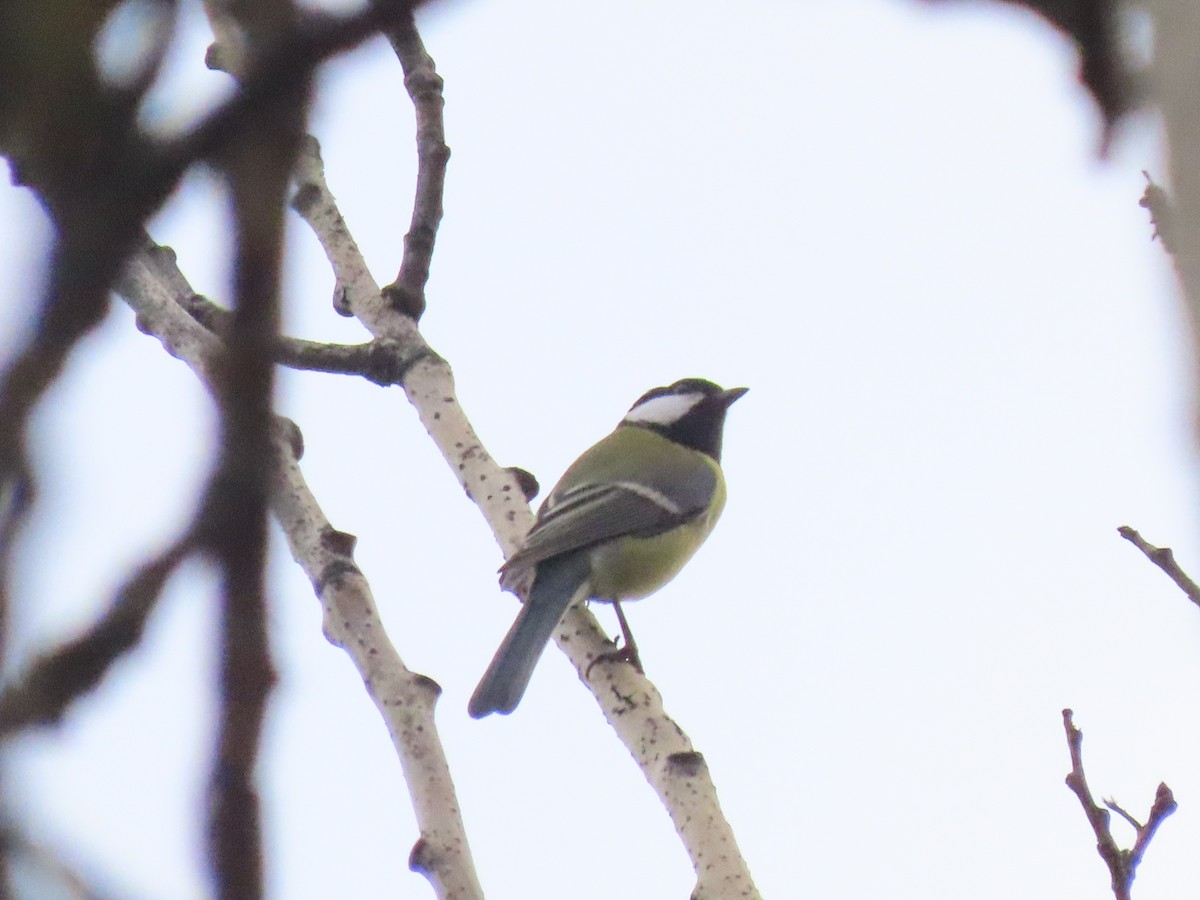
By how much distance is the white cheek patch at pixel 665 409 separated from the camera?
621 cm

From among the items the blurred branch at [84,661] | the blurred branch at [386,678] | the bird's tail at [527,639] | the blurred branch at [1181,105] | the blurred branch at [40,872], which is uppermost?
the bird's tail at [527,639]

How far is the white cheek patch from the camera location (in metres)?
6.21

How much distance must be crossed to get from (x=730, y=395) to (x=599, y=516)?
1.66 meters

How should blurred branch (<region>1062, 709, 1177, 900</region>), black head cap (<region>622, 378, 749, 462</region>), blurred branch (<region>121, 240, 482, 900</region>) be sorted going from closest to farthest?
1. blurred branch (<region>1062, 709, 1177, 900</region>)
2. blurred branch (<region>121, 240, 482, 900</region>)
3. black head cap (<region>622, 378, 749, 462</region>)

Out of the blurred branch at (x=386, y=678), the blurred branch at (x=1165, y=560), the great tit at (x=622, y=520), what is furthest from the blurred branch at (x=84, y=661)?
the great tit at (x=622, y=520)

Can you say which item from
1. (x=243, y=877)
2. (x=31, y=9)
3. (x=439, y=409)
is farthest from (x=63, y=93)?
(x=439, y=409)

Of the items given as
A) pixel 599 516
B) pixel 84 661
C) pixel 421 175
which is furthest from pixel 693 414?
pixel 84 661

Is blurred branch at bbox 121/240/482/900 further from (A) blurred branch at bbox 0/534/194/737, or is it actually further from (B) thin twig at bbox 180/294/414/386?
(A) blurred branch at bbox 0/534/194/737

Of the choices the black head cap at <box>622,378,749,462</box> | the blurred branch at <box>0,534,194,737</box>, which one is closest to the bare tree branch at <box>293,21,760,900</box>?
the blurred branch at <box>0,534,194,737</box>

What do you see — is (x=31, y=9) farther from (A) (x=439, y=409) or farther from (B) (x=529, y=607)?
(B) (x=529, y=607)

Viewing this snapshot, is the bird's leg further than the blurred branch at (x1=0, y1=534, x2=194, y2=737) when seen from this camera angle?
Yes

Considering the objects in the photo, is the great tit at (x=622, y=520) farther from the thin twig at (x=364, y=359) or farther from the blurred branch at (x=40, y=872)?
the blurred branch at (x=40, y=872)

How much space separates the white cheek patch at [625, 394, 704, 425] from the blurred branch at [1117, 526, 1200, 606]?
4.34 meters

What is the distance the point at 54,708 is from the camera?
2.00 feet
